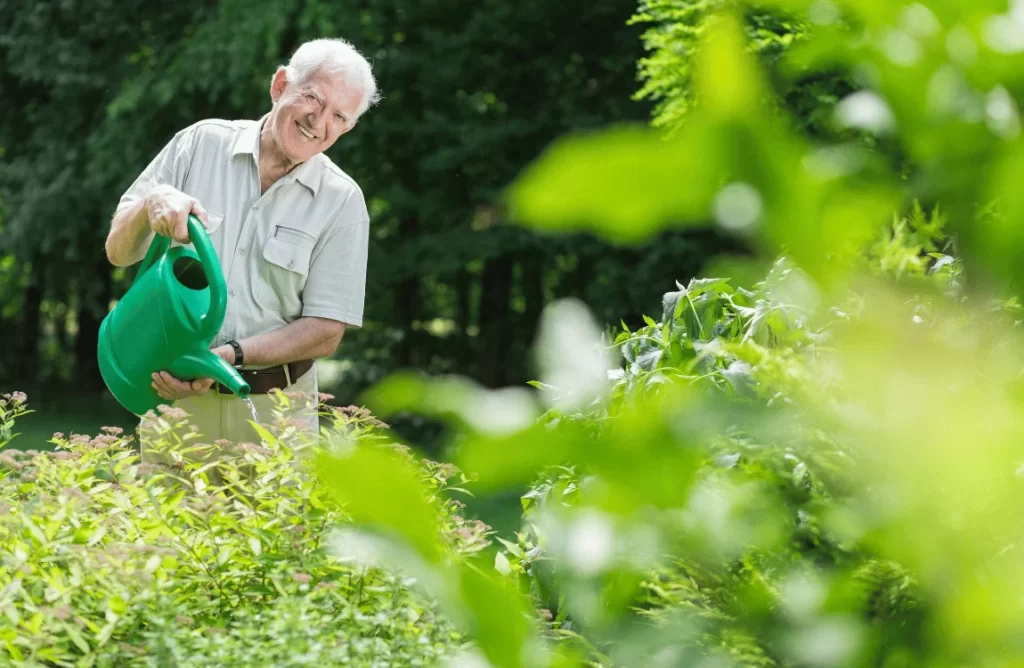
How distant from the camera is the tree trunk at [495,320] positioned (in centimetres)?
1390

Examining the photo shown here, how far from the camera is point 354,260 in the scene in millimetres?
3570

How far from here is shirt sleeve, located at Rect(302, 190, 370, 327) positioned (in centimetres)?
351

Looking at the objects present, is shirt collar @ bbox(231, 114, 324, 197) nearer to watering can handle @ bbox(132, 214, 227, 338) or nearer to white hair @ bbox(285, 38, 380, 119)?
white hair @ bbox(285, 38, 380, 119)

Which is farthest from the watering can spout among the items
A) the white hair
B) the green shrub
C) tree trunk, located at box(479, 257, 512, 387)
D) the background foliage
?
tree trunk, located at box(479, 257, 512, 387)

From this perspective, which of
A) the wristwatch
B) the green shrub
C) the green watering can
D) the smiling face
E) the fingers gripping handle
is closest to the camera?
the green shrub

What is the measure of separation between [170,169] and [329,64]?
54 centimetres

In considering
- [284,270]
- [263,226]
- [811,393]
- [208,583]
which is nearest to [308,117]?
[263,226]

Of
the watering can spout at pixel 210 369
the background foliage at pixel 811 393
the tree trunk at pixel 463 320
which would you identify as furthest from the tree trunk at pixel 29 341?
the background foliage at pixel 811 393

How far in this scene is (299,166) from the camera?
3533 mm

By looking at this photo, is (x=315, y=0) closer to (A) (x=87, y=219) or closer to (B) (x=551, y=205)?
(A) (x=87, y=219)

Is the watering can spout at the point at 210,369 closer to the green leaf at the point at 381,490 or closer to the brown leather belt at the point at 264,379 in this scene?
the brown leather belt at the point at 264,379

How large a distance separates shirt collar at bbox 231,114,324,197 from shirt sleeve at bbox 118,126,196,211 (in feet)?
0.43

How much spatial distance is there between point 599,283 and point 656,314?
0.61 metres

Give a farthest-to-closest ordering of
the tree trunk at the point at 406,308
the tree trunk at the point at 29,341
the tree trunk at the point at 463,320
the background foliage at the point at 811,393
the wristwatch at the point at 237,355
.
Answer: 1. the tree trunk at the point at 29,341
2. the tree trunk at the point at 463,320
3. the tree trunk at the point at 406,308
4. the wristwatch at the point at 237,355
5. the background foliage at the point at 811,393
